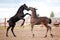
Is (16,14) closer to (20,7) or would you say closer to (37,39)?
(20,7)

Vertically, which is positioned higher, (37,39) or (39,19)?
(39,19)

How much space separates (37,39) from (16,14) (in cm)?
157

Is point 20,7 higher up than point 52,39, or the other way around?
point 20,7

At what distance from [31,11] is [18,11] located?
24.3 inches

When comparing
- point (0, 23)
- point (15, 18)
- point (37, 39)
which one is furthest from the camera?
point (0, 23)

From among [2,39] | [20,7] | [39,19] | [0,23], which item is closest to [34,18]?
[39,19]

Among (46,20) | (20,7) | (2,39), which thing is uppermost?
(20,7)

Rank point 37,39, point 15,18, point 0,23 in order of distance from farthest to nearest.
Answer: point 0,23 → point 15,18 → point 37,39

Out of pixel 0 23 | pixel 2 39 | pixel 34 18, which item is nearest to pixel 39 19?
pixel 34 18

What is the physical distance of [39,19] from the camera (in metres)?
9.23

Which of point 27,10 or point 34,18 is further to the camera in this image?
point 34,18

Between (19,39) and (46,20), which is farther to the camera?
(46,20)

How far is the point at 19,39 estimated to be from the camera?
8617 millimetres

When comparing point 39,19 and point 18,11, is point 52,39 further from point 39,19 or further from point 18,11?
point 18,11
